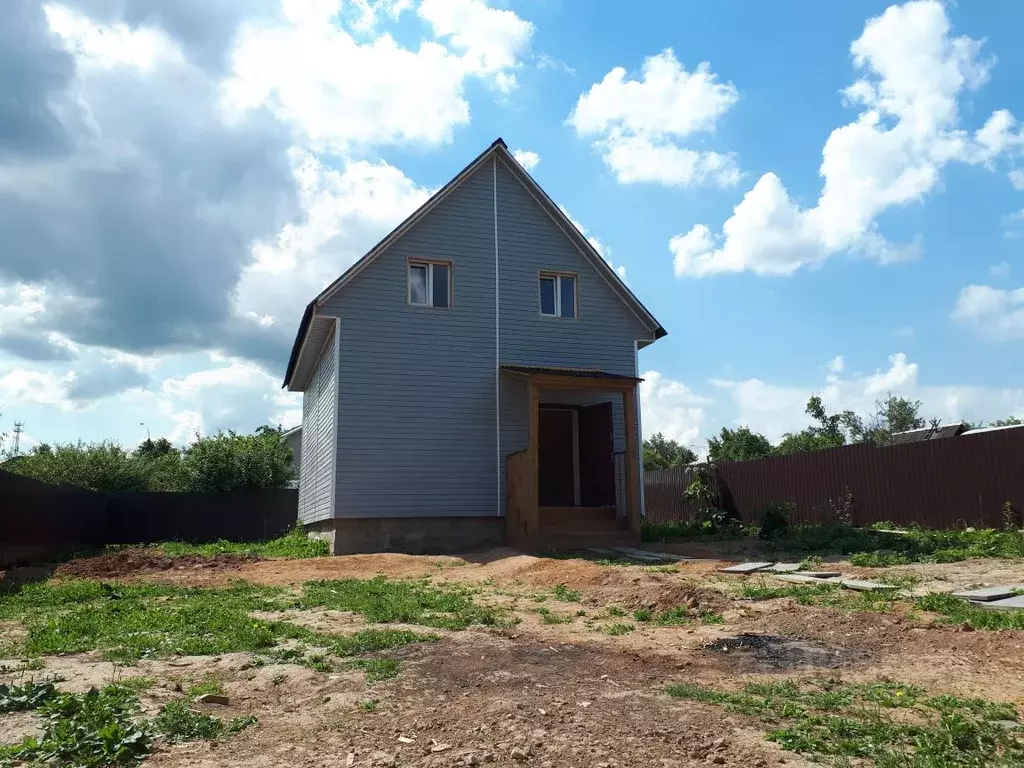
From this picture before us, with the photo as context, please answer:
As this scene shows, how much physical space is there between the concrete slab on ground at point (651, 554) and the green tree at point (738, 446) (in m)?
31.7

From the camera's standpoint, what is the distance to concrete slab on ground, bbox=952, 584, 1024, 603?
24.4 feet

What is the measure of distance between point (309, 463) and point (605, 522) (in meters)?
8.95

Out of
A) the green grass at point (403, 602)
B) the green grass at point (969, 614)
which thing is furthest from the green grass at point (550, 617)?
the green grass at point (969, 614)

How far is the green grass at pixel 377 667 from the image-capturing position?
16.6 feet

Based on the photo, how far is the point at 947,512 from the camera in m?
14.4

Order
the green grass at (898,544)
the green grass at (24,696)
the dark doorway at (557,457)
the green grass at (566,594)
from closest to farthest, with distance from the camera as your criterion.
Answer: the green grass at (24,696), the green grass at (566,594), the green grass at (898,544), the dark doorway at (557,457)

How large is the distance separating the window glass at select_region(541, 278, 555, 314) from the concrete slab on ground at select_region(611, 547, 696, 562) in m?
6.02

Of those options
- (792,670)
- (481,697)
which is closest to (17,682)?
(481,697)

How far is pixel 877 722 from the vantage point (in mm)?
3922

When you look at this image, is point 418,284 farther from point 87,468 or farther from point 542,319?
point 87,468

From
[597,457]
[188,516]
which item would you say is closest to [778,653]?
[597,457]

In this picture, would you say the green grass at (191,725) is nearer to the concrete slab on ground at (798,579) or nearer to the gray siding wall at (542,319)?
the concrete slab on ground at (798,579)

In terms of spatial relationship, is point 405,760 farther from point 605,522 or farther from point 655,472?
point 655,472

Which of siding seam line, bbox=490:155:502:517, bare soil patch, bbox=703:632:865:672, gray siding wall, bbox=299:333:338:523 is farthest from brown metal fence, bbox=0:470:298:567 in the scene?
bare soil patch, bbox=703:632:865:672
